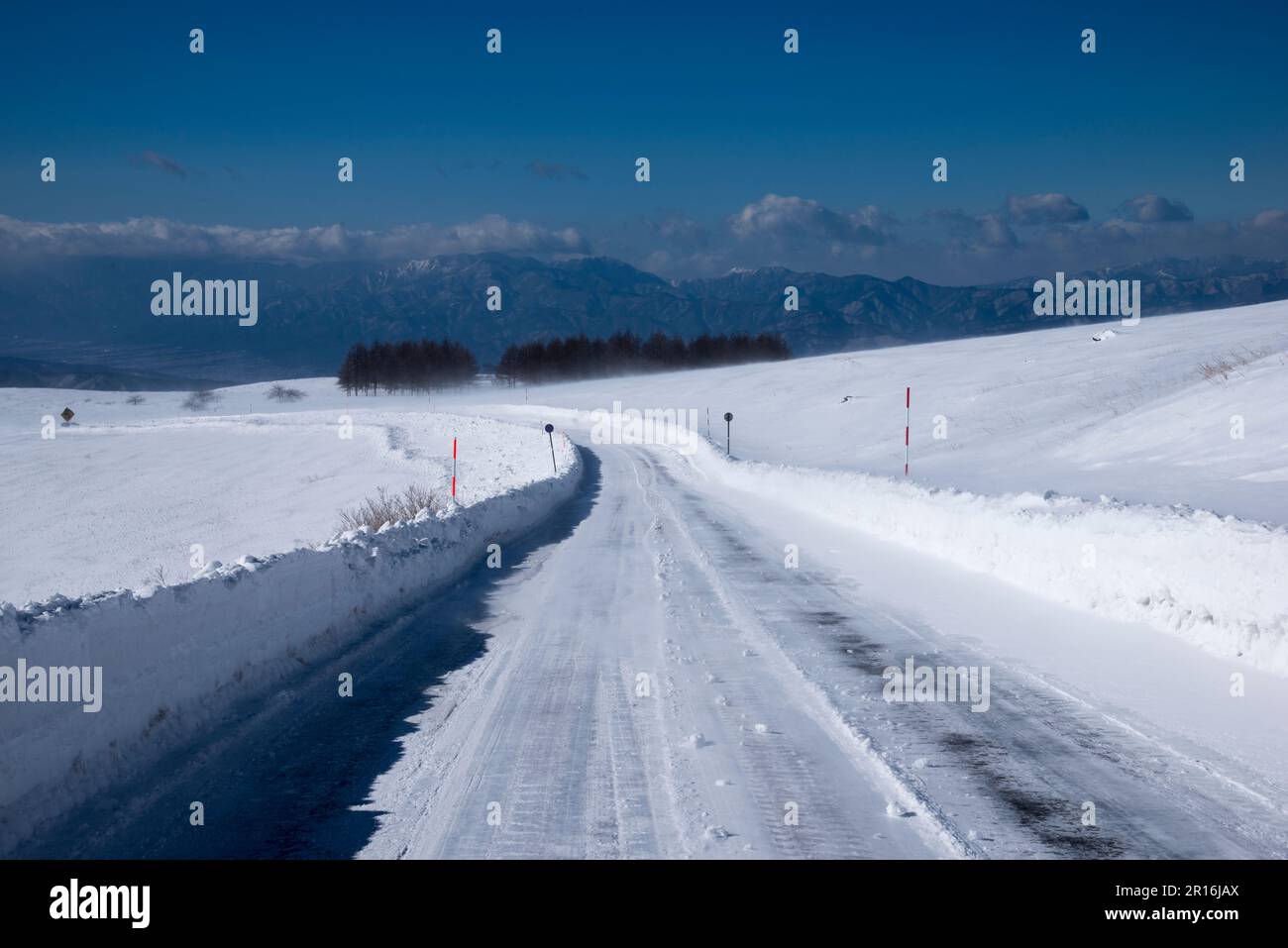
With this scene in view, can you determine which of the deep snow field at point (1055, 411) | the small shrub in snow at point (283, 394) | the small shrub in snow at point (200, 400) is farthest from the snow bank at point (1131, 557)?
the small shrub in snow at point (283, 394)

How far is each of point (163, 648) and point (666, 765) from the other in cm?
354

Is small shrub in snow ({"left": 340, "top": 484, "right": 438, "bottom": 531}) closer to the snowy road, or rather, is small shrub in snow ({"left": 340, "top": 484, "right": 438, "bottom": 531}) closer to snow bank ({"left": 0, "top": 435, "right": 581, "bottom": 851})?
snow bank ({"left": 0, "top": 435, "right": 581, "bottom": 851})

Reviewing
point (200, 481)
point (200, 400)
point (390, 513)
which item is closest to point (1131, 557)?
point (390, 513)

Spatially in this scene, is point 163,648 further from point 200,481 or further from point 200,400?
point 200,400

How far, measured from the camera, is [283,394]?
11431 centimetres

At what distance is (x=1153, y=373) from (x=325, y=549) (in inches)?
1483

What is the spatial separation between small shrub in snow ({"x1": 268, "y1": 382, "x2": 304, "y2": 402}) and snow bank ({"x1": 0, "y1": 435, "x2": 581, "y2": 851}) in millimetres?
109348

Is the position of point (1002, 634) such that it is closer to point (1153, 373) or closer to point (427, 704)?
point (427, 704)

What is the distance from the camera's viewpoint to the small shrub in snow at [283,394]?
113 meters

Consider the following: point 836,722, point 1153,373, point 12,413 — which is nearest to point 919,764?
point 836,722

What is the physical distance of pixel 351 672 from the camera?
8.19m

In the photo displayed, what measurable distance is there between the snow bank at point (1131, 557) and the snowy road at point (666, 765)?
1991mm

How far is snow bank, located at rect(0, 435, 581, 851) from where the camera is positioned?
5152 millimetres

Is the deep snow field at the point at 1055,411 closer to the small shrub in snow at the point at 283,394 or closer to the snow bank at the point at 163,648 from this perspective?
the snow bank at the point at 163,648
